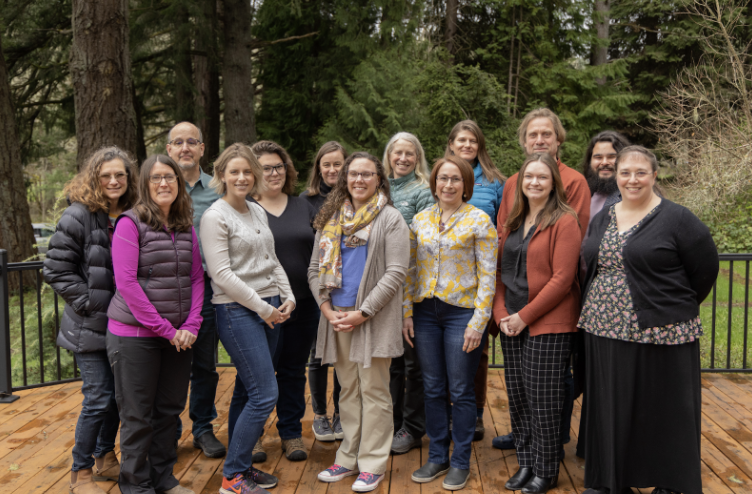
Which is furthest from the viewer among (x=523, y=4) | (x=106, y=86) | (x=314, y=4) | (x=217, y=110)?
(x=523, y=4)

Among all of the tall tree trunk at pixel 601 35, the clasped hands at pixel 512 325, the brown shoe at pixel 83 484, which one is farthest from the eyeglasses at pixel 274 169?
the tall tree trunk at pixel 601 35

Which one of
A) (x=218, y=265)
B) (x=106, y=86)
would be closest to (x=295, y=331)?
(x=218, y=265)

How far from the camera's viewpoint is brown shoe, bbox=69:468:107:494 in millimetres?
2971

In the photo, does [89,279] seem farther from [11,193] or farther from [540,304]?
[11,193]

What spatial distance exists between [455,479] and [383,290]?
115 cm

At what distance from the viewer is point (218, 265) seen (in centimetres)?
285

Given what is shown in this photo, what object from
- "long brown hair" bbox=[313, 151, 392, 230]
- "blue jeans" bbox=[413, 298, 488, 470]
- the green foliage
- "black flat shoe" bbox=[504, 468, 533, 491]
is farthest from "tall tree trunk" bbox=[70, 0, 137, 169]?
the green foliage

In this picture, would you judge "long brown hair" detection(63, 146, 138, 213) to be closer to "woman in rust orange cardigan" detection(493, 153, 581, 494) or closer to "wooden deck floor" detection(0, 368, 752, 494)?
"wooden deck floor" detection(0, 368, 752, 494)

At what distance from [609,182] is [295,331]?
7.44ft

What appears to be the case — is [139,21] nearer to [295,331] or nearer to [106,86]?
[106,86]

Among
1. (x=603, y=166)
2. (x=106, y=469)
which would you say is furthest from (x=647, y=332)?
(x=106, y=469)

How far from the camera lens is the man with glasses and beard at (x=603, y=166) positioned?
364cm

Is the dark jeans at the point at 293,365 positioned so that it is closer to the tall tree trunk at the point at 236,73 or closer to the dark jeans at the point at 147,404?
the dark jeans at the point at 147,404

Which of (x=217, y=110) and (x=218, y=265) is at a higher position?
(x=217, y=110)
